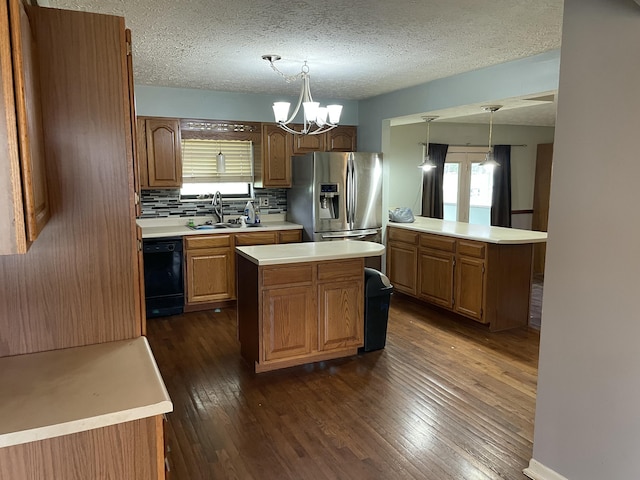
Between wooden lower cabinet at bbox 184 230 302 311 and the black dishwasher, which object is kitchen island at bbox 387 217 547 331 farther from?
the black dishwasher

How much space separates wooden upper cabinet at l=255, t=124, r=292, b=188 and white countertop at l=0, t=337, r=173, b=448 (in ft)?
13.0

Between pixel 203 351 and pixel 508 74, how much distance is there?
3.36m

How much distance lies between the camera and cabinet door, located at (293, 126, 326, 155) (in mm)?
5668

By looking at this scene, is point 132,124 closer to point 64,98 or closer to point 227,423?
point 64,98

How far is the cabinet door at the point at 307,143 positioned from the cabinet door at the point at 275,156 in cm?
9

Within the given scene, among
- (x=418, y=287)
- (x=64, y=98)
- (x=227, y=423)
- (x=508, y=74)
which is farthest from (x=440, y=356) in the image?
(x=64, y=98)

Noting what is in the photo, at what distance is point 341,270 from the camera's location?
3605mm

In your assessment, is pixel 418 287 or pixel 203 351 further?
pixel 418 287

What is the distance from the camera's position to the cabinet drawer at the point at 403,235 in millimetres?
5242

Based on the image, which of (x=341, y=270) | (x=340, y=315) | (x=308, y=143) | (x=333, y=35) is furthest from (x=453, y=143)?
(x=333, y=35)

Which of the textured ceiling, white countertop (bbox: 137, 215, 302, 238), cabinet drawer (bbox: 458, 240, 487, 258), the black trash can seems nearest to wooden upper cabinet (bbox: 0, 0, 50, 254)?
the textured ceiling

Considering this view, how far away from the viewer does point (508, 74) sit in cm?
383

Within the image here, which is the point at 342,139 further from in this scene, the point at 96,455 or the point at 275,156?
the point at 96,455

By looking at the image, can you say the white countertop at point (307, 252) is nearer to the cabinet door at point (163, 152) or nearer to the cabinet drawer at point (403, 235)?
the cabinet drawer at point (403, 235)
